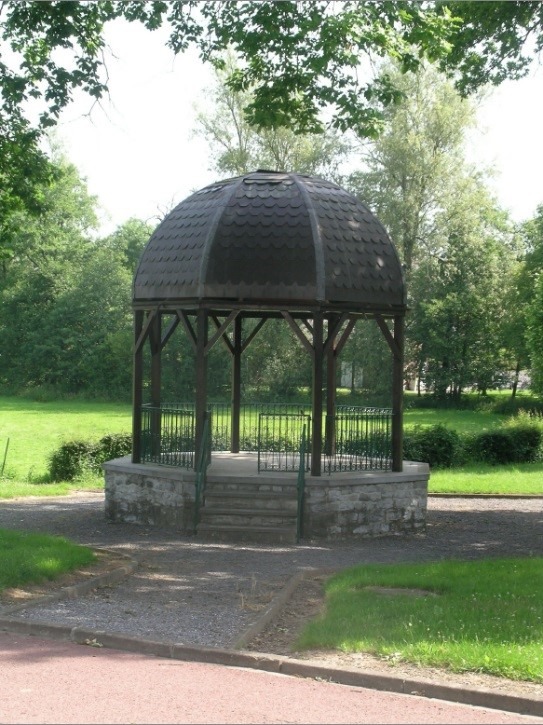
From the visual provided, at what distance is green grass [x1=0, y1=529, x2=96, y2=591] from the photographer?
11.4 metres

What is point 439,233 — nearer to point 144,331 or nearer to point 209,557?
point 144,331


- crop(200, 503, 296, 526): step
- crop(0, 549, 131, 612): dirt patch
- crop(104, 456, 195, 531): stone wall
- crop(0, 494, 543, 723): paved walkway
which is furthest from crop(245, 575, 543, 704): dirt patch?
crop(104, 456, 195, 531): stone wall

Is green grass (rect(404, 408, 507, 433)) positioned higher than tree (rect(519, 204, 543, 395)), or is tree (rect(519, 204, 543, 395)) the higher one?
tree (rect(519, 204, 543, 395))

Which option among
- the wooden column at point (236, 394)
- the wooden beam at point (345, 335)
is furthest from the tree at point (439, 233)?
the wooden beam at point (345, 335)

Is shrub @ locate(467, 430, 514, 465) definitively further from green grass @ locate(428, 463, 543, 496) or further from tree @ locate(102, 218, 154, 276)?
tree @ locate(102, 218, 154, 276)

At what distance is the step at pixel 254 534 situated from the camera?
15867 mm

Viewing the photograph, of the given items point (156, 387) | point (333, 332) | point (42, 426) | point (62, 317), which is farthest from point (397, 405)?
point (62, 317)

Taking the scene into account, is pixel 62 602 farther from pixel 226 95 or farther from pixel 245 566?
pixel 226 95

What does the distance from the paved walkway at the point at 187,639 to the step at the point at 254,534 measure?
36cm

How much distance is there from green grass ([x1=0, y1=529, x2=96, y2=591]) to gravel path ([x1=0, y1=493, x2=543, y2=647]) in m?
0.71

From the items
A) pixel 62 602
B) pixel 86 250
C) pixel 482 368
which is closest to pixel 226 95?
pixel 482 368

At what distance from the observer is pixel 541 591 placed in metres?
10.8

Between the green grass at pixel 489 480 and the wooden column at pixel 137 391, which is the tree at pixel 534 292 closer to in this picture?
the green grass at pixel 489 480

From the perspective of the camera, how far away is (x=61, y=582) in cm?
1162
